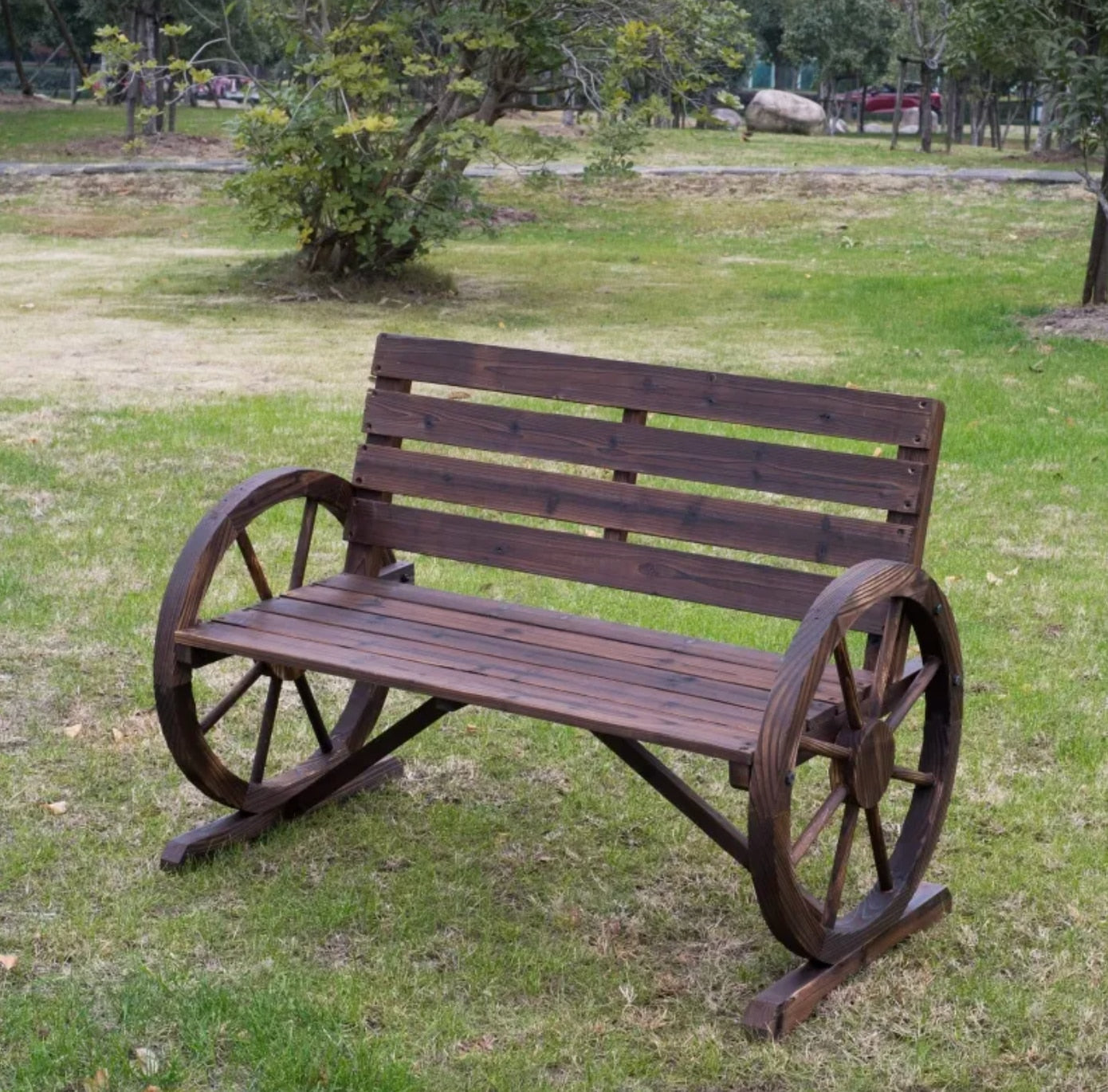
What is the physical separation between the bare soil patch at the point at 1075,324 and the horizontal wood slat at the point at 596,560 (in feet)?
29.6

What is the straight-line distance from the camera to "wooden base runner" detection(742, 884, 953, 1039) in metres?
3.25

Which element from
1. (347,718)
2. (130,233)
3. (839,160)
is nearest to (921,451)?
(347,718)

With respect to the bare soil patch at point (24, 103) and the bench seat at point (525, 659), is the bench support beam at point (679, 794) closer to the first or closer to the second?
the bench seat at point (525, 659)

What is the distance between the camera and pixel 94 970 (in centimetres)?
345

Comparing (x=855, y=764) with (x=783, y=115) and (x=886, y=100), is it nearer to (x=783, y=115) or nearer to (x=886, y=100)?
(x=783, y=115)

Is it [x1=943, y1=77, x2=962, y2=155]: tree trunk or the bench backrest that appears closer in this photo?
the bench backrest

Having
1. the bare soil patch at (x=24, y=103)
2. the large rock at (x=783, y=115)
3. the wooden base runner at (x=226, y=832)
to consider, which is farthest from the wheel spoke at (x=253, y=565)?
the large rock at (x=783, y=115)

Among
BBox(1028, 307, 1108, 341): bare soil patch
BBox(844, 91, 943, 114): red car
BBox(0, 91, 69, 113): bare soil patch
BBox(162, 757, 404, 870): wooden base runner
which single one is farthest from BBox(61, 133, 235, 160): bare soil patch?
BBox(844, 91, 943, 114): red car

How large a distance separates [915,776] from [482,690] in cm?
101

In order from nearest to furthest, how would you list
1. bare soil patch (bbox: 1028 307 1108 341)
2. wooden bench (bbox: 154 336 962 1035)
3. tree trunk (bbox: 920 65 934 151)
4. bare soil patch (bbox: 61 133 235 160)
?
→ 1. wooden bench (bbox: 154 336 962 1035)
2. bare soil patch (bbox: 1028 307 1108 341)
3. bare soil patch (bbox: 61 133 235 160)
4. tree trunk (bbox: 920 65 934 151)

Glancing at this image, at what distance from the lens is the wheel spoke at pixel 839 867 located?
338 cm

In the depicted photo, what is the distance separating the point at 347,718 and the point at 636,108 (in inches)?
381

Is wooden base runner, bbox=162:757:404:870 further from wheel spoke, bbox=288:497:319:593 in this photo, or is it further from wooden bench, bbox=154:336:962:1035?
wheel spoke, bbox=288:497:319:593

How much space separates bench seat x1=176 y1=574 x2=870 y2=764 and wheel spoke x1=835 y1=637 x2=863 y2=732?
0.24 feet
